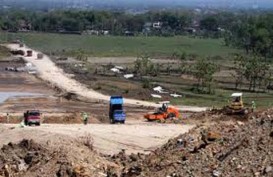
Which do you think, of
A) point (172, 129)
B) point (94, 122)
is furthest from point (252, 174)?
point (94, 122)

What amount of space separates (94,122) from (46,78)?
97.1 feet

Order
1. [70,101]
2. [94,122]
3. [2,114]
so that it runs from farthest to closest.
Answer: [70,101], [2,114], [94,122]

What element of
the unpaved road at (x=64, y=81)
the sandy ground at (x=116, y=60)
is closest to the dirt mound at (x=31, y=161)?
the unpaved road at (x=64, y=81)

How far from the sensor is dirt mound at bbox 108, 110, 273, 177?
16.8 metres

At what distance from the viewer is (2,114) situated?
4581cm

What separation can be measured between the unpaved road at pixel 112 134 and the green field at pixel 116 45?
217 ft

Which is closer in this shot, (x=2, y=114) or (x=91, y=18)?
(x=2, y=114)

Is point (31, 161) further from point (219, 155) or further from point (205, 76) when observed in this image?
point (205, 76)

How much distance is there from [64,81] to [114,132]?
108 ft

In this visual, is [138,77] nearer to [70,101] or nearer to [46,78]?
[46,78]

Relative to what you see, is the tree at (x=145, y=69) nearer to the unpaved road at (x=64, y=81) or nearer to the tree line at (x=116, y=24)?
the unpaved road at (x=64, y=81)

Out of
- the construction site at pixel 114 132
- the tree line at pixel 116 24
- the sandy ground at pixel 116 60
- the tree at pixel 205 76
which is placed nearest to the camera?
the construction site at pixel 114 132

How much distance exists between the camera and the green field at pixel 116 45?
363ft

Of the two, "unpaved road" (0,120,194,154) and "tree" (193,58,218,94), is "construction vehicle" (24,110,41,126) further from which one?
"tree" (193,58,218,94)
